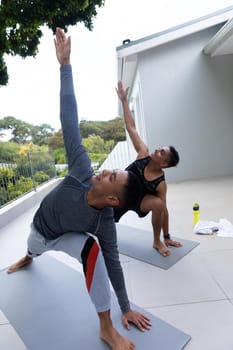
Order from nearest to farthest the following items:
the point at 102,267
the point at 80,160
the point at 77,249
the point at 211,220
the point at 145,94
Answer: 1. the point at 102,267
2. the point at 77,249
3. the point at 80,160
4. the point at 211,220
5. the point at 145,94

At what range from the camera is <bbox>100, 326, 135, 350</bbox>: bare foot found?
126 cm

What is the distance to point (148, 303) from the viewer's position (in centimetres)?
165

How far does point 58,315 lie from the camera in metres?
1.59

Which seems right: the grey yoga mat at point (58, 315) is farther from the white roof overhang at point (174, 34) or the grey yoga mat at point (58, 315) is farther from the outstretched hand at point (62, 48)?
the white roof overhang at point (174, 34)

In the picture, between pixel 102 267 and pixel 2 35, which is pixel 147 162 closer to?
pixel 102 267

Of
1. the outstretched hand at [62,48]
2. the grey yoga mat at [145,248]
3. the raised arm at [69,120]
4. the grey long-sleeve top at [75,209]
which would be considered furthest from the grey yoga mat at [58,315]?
the outstretched hand at [62,48]

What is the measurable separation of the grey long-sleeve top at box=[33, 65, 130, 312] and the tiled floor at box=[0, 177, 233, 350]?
1.10 ft

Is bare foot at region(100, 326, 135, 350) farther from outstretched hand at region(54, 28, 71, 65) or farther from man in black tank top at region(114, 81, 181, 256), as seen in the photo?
outstretched hand at region(54, 28, 71, 65)

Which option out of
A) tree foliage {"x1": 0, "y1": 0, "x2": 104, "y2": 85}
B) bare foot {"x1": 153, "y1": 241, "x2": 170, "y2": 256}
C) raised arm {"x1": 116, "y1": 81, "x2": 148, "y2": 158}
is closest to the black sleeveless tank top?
raised arm {"x1": 116, "y1": 81, "x2": 148, "y2": 158}

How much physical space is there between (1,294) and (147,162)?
5.17 ft

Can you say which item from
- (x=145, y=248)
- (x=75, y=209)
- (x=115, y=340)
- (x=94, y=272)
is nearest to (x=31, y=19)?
(x=75, y=209)

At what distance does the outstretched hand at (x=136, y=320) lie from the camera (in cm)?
143

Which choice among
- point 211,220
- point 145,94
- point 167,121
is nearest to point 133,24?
point 145,94

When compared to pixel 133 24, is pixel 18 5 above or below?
below
